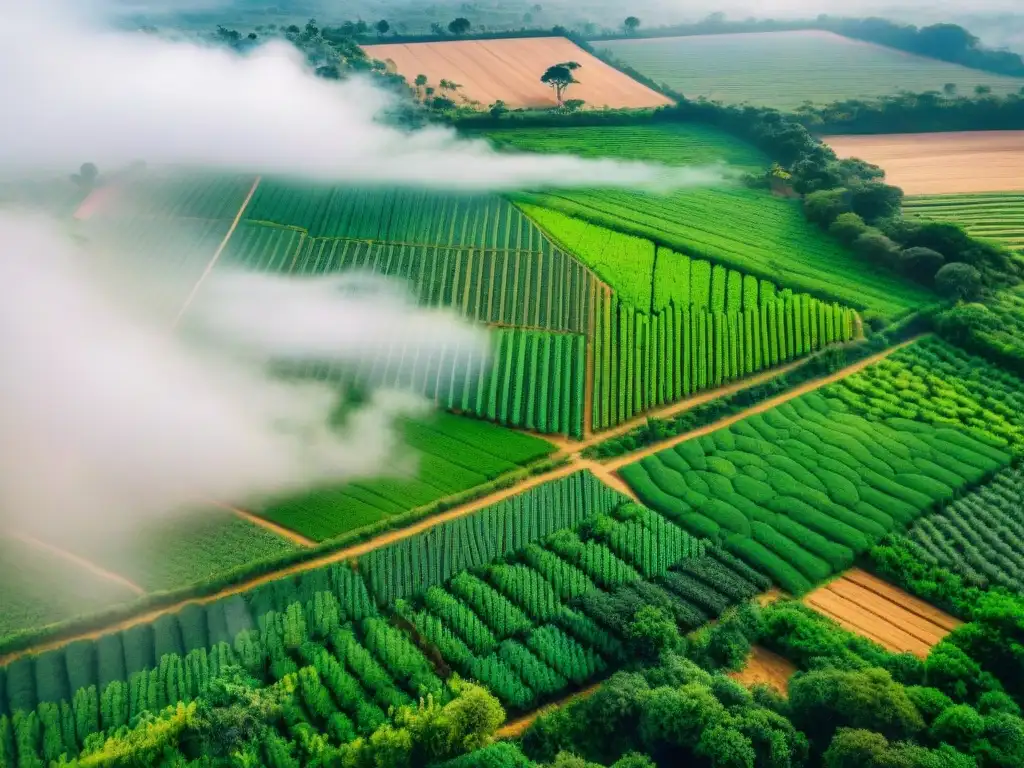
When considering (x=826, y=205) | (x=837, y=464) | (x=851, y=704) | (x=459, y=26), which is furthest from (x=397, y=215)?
(x=459, y=26)

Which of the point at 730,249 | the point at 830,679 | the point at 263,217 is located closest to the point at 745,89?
the point at 730,249

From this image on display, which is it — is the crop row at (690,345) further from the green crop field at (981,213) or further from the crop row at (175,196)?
the crop row at (175,196)

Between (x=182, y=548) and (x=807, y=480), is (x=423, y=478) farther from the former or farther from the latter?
(x=807, y=480)

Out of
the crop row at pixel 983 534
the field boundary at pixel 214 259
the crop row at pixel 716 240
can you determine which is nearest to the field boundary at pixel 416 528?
the crop row at pixel 716 240

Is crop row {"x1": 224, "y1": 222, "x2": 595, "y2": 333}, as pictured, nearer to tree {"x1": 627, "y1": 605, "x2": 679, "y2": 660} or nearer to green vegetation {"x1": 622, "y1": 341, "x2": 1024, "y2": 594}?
green vegetation {"x1": 622, "y1": 341, "x2": 1024, "y2": 594}

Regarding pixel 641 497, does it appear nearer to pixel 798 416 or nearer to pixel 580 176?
pixel 798 416

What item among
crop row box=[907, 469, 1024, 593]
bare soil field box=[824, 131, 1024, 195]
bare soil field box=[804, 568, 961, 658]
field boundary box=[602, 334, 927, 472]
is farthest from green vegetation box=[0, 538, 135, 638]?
bare soil field box=[824, 131, 1024, 195]

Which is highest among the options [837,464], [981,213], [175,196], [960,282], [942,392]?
[981,213]
